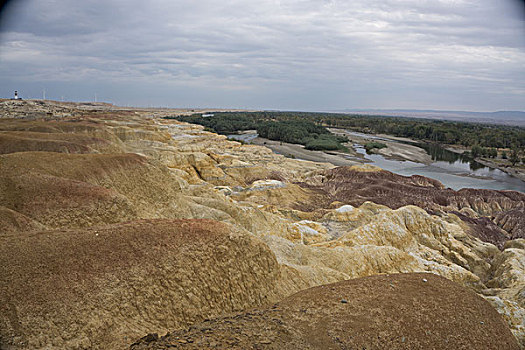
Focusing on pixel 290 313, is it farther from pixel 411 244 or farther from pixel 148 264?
pixel 411 244

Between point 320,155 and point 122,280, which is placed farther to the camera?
point 320,155

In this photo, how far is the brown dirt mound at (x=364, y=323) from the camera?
754 cm

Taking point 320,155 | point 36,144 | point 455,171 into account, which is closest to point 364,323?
point 36,144

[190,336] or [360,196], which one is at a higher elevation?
[190,336]

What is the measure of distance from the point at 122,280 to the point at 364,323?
6.91 m

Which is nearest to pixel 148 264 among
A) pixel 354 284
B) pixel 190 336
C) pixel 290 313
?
pixel 190 336

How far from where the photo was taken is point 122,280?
852 centimetres

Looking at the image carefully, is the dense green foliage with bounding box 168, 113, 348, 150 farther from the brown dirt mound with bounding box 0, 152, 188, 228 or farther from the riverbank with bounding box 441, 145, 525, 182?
the brown dirt mound with bounding box 0, 152, 188, 228

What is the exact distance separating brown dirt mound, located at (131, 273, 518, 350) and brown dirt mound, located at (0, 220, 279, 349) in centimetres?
115

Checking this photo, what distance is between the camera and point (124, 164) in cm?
2155

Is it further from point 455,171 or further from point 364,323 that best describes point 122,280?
point 455,171

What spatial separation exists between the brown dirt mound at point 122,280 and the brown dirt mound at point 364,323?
1146 mm

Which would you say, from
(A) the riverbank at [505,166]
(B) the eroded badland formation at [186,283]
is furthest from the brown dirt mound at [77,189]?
(A) the riverbank at [505,166]

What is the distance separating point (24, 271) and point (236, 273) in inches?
239
